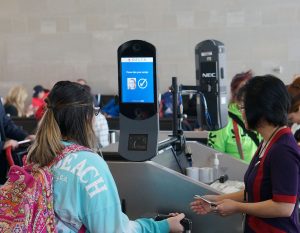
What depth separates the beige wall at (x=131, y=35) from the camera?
9.73 m

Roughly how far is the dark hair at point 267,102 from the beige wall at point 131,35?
25.3ft

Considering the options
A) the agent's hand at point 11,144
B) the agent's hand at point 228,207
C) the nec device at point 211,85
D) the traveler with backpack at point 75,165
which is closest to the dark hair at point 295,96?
the nec device at point 211,85

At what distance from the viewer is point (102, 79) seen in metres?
10.6

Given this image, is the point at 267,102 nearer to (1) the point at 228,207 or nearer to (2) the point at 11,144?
(1) the point at 228,207

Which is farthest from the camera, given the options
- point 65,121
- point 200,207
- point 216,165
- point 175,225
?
point 216,165

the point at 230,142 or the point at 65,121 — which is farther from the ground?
the point at 65,121

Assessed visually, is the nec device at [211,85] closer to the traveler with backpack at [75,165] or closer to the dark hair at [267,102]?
the dark hair at [267,102]

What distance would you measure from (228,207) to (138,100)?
2.40 feet

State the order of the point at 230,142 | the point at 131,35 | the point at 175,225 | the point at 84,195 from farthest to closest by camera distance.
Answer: the point at 131,35 < the point at 230,142 < the point at 175,225 < the point at 84,195

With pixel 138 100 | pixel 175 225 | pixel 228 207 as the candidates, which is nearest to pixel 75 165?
pixel 175 225

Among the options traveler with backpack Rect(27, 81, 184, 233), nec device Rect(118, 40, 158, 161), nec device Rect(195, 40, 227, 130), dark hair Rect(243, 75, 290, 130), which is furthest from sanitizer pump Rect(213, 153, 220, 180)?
traveler with backpack Rect(27, 81, 184, 233)

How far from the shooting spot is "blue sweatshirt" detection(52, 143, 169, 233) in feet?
6.02

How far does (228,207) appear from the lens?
2281 mm

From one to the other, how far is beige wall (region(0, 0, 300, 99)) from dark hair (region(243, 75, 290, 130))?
7.70 m
